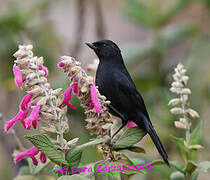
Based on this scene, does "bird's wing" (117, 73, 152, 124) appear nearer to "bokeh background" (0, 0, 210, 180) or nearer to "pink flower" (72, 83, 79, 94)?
"pink flower" (72, 83, 79, 94)

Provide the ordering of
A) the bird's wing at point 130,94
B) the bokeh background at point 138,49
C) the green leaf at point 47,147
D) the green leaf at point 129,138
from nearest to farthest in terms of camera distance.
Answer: the green leaf at point 47,147, the green leaf at point 129,138, the bird's wing at point 130,94, the bokeh background at point 138,49

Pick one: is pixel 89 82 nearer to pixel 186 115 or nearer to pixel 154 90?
pixel 186 115

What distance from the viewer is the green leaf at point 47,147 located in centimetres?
76

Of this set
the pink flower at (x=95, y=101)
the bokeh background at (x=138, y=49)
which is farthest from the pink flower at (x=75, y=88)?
the bokeh background at (x=138, y=49)

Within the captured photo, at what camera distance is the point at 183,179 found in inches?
38.3

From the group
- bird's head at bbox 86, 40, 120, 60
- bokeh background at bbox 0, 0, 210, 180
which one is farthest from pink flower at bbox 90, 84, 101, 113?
bokeh background at bbox 0, 0, 210, 180

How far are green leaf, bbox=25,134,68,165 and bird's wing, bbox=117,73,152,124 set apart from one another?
1.34 feet

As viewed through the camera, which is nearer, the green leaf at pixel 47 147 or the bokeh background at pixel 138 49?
the green leaf at pixel 47 147

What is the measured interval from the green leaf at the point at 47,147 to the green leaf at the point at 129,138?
0.13m

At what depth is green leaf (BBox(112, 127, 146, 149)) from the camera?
87 centimetres

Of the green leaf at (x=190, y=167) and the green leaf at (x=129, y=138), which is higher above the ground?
the green leaf at (x=129, y=138)

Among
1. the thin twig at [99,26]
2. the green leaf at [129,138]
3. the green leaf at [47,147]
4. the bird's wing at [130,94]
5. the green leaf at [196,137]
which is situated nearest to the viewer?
the green leaf at [47,147]

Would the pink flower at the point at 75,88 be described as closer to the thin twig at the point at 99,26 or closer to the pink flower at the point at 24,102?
the pink flower at the point at 24,102

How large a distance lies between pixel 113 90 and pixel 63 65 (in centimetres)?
37
